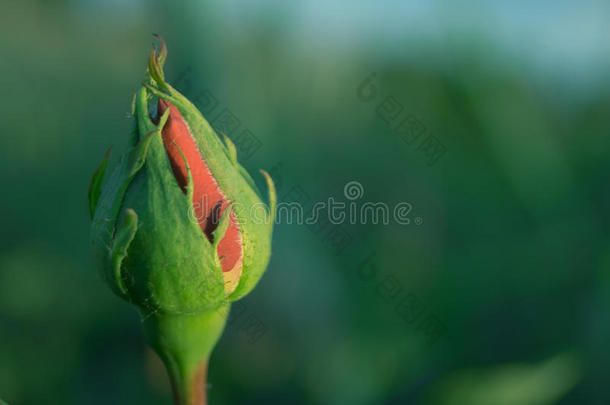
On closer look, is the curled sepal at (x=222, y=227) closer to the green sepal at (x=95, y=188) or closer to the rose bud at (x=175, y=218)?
the rose bud at (x=175, y=218)

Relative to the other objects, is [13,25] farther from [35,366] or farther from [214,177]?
[214,177]

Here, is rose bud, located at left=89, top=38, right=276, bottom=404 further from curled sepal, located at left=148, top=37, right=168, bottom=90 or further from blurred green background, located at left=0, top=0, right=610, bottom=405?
blurred green background, located at left=0, top=0, right=610, bottom=405

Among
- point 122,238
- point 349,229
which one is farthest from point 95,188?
point 349,229

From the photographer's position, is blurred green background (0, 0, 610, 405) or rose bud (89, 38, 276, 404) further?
blurred green background (0, 0, 610, 405)

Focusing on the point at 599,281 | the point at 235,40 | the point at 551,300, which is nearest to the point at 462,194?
the point at 551,300

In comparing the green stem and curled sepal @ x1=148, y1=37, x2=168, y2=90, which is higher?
curled sepal @ x1=148, y1=37, x2=168, y2=90

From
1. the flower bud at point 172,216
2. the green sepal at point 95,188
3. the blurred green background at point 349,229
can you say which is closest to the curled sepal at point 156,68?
the flower bud at point 172,216

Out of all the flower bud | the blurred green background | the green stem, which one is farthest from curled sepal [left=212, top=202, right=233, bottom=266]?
the blurred green background
